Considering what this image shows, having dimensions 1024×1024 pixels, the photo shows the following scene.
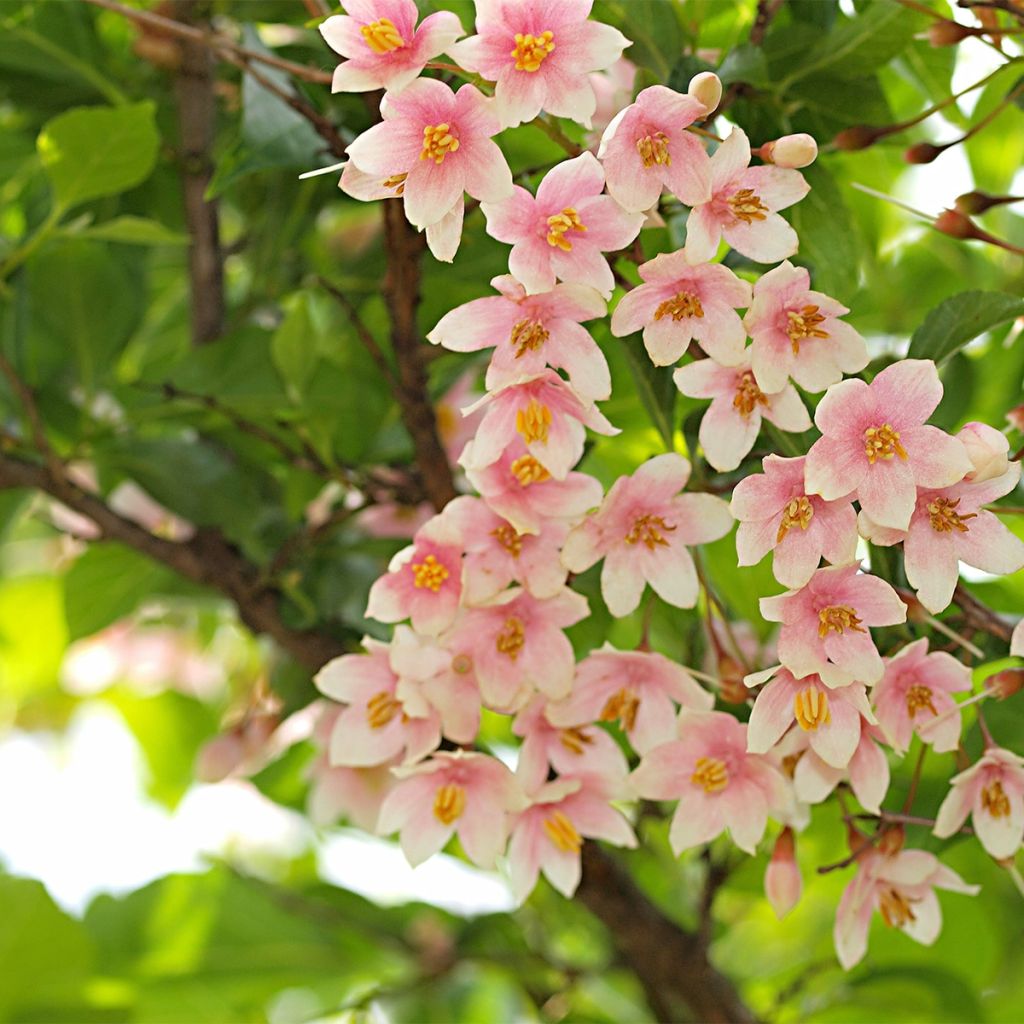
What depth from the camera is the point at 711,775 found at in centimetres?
65

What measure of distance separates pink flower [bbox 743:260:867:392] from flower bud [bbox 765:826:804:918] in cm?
27

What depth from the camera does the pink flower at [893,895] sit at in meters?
0.64

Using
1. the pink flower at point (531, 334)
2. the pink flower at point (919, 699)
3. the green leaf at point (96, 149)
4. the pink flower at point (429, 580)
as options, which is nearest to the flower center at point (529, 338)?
the pink flower at point (531, 334)

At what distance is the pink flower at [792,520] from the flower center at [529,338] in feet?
0.35

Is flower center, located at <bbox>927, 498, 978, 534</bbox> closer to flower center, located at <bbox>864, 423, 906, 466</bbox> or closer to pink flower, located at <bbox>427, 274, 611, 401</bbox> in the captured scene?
flower center, located at <bbox>864, 423, 906, 466</bbox>

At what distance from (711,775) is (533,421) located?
0.20 meters

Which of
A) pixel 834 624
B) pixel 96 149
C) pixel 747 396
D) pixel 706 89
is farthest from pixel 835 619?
pixel 96 149

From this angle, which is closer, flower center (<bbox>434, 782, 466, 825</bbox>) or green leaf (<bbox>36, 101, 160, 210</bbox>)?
flower center (<bbox>434, 782, 466, 825</bbox>)

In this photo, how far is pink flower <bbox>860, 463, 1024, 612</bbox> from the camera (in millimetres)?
546

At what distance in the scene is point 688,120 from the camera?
1.73 ft

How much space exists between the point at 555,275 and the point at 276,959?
845 millimetres

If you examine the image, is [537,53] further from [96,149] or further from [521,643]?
[96,149]

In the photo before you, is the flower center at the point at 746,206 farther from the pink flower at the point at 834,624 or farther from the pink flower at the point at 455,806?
the pink flower at the point at 455,806

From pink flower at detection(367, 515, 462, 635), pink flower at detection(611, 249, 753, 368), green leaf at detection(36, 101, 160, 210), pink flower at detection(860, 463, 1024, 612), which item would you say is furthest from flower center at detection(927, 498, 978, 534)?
green leaf at detection(36, 101, 160, 210)
